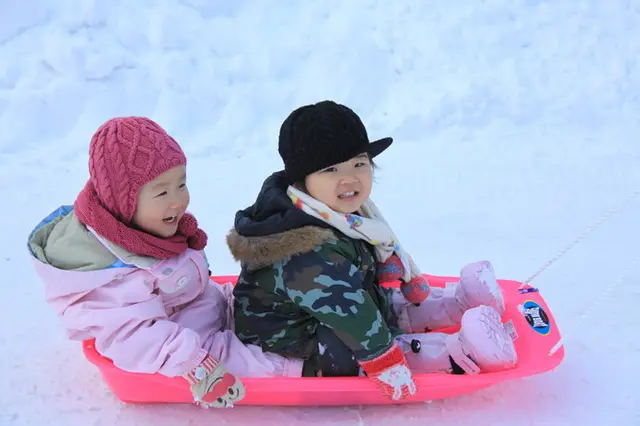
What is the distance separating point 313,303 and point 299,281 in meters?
0.06

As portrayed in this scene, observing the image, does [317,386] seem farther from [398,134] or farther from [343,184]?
[398,134]

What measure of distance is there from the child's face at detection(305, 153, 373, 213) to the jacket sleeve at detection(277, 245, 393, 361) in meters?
0.13

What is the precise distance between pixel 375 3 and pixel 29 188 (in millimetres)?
2674

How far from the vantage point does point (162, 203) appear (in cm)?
162

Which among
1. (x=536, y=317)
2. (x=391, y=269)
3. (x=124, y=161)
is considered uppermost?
(x=124, y=161)

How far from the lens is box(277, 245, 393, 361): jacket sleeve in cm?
156

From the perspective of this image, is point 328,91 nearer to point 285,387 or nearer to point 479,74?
point 479,74

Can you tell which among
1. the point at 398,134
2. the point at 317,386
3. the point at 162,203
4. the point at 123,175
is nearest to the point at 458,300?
the point at 317,386

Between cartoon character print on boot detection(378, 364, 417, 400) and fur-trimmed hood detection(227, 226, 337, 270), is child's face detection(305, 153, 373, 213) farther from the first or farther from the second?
cartoon character print on boot detection(378, 364, 417, 400)

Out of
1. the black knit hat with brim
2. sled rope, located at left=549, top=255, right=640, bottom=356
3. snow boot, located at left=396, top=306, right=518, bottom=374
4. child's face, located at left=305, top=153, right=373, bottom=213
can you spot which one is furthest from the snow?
the black knit hat with brim

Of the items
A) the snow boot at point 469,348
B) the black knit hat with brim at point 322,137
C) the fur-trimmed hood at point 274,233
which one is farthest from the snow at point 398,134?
the black knit hat with brim at point 322,137

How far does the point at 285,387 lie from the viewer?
1.61 m

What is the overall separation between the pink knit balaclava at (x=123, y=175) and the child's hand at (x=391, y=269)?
2.08ft

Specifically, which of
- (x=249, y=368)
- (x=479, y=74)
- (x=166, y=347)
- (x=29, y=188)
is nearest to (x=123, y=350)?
(x=166, y=347)
